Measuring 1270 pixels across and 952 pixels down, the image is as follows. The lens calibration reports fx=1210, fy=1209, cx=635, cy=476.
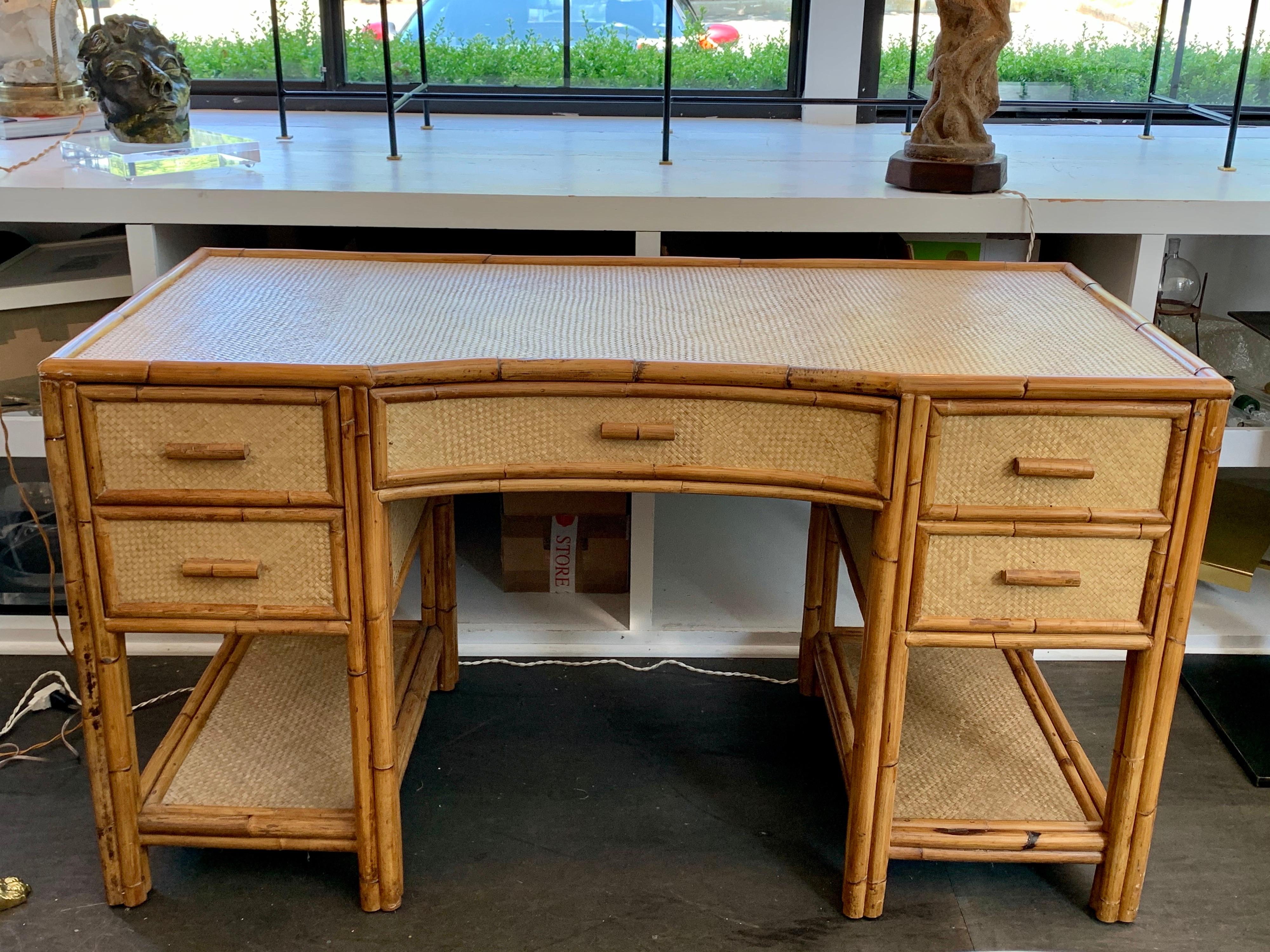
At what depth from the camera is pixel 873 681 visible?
4.26 ft

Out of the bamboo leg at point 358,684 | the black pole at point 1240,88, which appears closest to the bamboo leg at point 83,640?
the bamboo leg at point 358,684

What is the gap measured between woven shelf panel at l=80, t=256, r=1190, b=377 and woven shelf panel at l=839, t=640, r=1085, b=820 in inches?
20.1

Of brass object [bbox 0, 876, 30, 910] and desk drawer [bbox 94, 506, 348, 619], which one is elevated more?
desk drawer [bbox 94, 506, 348, 619]

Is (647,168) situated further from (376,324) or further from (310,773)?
(310,773)

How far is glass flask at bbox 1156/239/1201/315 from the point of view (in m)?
2.01

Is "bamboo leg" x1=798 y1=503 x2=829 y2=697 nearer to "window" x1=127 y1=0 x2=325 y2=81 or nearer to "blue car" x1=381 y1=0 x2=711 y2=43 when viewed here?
"blue car" x1=381 y1=0 x2=711 y2=43

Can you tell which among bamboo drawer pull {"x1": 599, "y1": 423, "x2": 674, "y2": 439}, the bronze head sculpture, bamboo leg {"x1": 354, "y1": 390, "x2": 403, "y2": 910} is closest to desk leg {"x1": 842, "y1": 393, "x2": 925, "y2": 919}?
bamboo drawer pull {"x1": 599, "y1": 423, "x2": 674, "y2": 439}

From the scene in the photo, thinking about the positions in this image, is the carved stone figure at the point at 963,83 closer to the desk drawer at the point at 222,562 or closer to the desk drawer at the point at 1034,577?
the desk drawer at the point at 1034,577

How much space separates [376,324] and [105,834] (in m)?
0.65

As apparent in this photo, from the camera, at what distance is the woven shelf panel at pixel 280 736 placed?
4.74 ft

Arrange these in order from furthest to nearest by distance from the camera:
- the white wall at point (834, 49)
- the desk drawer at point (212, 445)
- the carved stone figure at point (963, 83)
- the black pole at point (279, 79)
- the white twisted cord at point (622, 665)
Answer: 1. the white wall at point (834, 49)
2. the black pole at point (279, 79)
3. the white twisted cord at point (622, 665)
4. the carved stone figure at point (963, 83)
5. the desk drawer at point (212, 445)

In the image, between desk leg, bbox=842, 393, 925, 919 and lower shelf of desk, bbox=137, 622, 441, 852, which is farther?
lower shelf of desk, bbox=137, 622, 441, 852

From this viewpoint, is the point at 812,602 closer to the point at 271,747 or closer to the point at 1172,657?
the point at 1172,657

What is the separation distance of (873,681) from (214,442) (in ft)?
2.38
